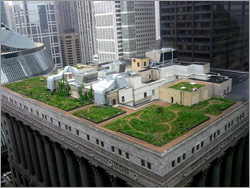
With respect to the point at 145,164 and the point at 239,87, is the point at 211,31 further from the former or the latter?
the point at 145,164

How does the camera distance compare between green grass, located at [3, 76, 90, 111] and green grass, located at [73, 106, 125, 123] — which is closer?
green grass, located at [73, 106, 125, 123]

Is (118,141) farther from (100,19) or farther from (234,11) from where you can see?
(100,19)

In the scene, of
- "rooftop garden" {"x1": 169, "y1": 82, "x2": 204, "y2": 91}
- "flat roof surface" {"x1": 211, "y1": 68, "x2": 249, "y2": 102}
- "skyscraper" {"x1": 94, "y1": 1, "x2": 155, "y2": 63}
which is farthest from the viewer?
"skyscraper" {"x1": 94, "y1": 1, "x2": 155, "y2": 63}

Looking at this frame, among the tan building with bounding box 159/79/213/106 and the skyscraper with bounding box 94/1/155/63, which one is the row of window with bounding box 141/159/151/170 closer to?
the tan building with bounding box 159/79/213/106

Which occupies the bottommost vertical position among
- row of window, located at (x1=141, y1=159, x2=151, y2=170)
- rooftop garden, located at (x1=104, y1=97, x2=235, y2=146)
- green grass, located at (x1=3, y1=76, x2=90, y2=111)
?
row of window, located at (x1=141, y1=159, x2=151, y2=170)

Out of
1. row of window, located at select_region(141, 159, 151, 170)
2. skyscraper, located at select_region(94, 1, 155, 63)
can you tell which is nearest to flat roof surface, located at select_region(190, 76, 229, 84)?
row of window, located at select_region(141, 159, 151, 170)

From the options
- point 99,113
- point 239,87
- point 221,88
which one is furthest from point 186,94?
point 239,87
